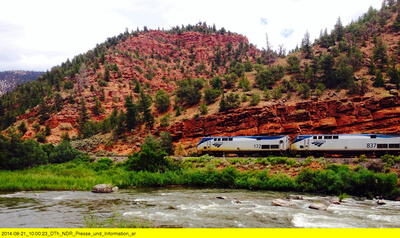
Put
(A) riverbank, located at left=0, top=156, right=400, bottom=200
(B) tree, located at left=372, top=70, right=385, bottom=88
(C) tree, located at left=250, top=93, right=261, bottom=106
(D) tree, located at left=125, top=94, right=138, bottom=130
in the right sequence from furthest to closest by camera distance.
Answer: (D) tree, located at left=125, top=94, right=138, bottom=130, (C) tree, located at left=250, top=93, right=261, bottom=106, (B) tree, located at left=372, top=70, right=385, bottom=88, (A) riverbank, located at left=0, top=156, right=400, bottom=200

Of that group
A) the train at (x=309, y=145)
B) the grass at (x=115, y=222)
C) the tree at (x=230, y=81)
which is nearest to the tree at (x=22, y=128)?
the tree at (x=230, y=81)

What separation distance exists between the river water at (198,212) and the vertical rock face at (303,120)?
26747 mm

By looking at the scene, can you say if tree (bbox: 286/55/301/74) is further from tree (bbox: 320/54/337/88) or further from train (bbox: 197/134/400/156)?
train (bbox: 197/134/400/156)

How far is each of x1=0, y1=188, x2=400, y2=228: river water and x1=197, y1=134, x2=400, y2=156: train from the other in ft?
44.0

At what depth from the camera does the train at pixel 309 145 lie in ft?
101

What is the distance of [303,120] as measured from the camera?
4666 cm

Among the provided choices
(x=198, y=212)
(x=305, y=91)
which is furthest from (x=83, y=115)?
(x=198, y=212)

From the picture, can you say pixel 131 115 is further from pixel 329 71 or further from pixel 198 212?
pixel 198 212

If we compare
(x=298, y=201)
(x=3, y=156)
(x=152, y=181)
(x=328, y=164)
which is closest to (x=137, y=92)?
(x=3, y=156)

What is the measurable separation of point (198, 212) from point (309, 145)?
23.5 metres

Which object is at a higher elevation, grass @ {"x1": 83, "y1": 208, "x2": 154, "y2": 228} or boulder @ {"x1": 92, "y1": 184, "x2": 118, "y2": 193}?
grass @ {"x1": 83, "y1": 208, "x2": 154, "y2": 228}

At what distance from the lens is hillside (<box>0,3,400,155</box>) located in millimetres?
46625

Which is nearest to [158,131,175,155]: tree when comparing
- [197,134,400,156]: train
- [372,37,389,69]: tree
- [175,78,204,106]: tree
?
[197,134,400,156]: train

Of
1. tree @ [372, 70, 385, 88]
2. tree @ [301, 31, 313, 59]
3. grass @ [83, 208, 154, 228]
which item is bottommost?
grass @ [83, 208, 154, 228]
